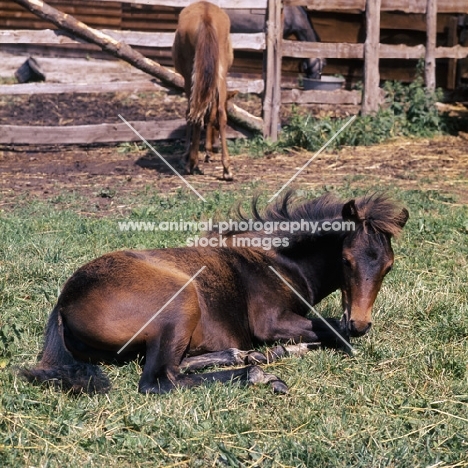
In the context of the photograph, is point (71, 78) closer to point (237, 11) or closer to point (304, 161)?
point (237, 11)

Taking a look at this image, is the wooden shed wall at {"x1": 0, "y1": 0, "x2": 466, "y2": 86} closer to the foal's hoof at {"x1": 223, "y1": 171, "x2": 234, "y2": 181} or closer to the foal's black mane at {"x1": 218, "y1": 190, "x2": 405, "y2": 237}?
the foal's hoof at {"x1": 223, "y1": 171, "x2": 234, "y2": 181}

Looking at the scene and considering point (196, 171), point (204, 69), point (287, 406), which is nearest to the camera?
point (287, 406)

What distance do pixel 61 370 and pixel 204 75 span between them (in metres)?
6.38

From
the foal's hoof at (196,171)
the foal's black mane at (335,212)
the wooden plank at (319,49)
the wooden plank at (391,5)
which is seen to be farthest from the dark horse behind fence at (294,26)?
the foal's black mane at (335,212)

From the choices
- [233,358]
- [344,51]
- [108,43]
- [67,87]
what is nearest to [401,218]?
[233,358]

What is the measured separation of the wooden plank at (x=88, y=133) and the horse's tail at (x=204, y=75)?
5.22 ft

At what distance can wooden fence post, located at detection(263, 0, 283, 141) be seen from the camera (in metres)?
11.8

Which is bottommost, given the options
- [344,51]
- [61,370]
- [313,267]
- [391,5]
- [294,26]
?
[61,370]

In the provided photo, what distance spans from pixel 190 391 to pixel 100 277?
858 mm

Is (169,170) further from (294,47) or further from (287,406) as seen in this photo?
(287,406)

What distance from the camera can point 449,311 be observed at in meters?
5.51

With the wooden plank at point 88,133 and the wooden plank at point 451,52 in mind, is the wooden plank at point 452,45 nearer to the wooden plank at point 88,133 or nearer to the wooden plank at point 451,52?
the wooden plank at point 451,52

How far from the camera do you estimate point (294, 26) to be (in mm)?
15578

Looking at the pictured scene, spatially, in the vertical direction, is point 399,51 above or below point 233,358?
above
